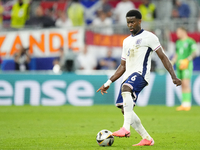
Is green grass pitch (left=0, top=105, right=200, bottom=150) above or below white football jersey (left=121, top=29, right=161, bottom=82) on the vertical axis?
below

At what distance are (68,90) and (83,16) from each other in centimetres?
528

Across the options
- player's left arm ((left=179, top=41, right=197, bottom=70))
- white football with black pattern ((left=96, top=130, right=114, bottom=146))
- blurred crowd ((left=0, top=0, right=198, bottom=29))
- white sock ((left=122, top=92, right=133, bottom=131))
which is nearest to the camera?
white sock ((left=122, top=92, right=133, bottom=131))

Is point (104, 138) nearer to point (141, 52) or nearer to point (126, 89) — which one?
point (126, 89)

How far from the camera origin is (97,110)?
1414 cm

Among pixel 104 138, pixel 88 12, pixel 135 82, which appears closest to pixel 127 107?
pixel 135 82

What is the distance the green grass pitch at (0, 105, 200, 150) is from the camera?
22.5 ft

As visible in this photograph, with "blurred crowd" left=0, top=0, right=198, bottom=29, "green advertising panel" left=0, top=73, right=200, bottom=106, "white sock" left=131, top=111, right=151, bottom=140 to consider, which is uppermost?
"blurred crowd" left=0, top=0, right=198, bottom=29

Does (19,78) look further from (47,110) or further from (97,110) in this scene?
(97,110)

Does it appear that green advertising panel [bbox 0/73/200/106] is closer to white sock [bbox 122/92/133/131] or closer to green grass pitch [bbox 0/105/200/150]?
green grass pitch [bbox 0/105/200/150]

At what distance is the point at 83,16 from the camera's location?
19922 mm

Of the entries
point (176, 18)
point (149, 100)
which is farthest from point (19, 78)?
point (176, 18)

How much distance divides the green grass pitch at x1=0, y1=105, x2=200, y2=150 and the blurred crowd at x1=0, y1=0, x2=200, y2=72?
3.84 m

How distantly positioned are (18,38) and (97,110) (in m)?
5.94

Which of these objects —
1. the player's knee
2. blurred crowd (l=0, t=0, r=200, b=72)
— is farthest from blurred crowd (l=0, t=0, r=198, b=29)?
the player's knee
